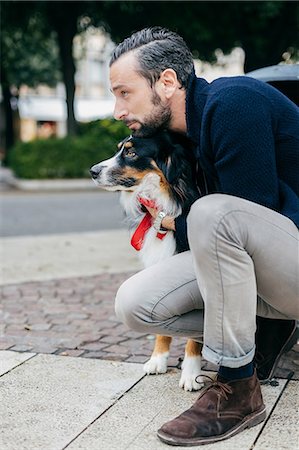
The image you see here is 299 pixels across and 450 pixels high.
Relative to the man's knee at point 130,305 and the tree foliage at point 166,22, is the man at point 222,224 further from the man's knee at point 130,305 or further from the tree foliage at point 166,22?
the tree foliage at point 166,22

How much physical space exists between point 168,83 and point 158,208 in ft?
2.10

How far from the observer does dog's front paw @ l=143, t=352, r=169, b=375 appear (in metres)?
3.42

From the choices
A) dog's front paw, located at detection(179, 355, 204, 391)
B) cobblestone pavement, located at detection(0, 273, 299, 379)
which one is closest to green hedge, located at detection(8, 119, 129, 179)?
cobblestone pavement, located at detection(0, 273, 299, 379)

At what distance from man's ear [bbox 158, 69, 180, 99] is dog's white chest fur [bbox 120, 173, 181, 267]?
0.48 metres

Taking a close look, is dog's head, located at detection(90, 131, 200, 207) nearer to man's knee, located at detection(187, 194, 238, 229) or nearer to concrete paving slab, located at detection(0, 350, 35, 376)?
man's knee, located at detection(187, 194, 238, 229)

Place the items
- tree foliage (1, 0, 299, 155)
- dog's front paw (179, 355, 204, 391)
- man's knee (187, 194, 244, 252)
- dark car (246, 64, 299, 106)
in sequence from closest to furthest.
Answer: man's knee (187, 194, 244, 252) < dog's front paw (179, 355, 204, 391) < dark car (246, 64, 299, 106) < tree foliage (1, 0, 299, 155)

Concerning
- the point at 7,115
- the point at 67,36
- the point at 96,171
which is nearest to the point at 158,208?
the point at 96,171

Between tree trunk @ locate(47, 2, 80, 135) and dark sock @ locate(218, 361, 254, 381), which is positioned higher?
tree trunk @ locate(47, 2, 80, 135)

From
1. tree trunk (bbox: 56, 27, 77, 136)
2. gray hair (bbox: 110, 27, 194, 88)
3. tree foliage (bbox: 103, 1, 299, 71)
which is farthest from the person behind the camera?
tree trunk (bbox: 56, 27, 77, 136)

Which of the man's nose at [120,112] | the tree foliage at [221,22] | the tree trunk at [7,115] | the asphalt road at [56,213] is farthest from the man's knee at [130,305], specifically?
the tree trunk at [7,115]

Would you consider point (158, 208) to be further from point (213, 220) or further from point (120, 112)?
point (213, 220)

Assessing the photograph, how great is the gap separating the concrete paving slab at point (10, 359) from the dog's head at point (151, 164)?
1091mm

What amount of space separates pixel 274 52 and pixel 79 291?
56.7 feet

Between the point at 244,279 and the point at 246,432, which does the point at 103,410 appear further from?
the point at 244,279
